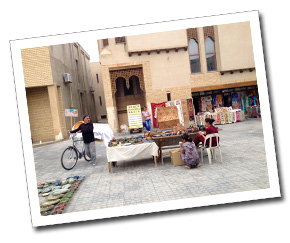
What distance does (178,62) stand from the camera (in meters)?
16.9

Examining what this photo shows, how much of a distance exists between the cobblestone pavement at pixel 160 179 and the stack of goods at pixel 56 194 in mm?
135

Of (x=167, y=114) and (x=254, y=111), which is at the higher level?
(x=167, y=114)

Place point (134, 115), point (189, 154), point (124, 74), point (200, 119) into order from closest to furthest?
point (189, 154) → point (134, 115) → point (200, 119) → point (124, 74)

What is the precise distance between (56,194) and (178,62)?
13.6m

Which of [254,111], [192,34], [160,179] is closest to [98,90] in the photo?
[192,34]

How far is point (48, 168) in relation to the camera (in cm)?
789

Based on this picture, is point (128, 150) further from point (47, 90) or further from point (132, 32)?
point (47, 90)

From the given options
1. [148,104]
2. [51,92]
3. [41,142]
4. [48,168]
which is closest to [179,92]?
[148,104]

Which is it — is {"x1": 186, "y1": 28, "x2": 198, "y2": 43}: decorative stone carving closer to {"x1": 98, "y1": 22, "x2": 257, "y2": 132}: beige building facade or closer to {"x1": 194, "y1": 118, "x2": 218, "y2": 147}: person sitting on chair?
{"x1": 98, "y1": 22, "x2": 257, "y2": 132}: beige building facade

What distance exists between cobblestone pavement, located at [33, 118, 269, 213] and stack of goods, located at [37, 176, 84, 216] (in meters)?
0.13

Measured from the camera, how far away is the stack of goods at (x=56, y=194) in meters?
4.34

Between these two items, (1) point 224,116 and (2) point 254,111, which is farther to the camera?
(2) point 254,111

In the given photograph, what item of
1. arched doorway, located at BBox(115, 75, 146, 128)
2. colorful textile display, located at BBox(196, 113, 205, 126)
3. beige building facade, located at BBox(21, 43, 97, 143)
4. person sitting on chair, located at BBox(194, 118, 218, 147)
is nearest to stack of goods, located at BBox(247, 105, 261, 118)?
colorful textile display, located at BBox(196, 113, 205, 126)

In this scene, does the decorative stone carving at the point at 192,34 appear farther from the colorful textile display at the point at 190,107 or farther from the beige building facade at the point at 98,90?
the beige building facade at the point at 98,90
